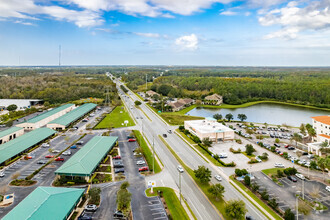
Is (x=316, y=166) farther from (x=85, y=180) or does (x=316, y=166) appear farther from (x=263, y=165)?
(x=85, y=180)

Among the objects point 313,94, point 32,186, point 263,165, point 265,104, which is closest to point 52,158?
point 32,186

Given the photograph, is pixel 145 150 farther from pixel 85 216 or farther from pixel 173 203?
pixel 85 216

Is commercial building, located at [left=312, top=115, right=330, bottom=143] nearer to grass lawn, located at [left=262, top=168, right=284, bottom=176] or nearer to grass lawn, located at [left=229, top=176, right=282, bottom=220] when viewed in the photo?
grass lawn, located at [left=262, top=168, right=284, bottom=176]

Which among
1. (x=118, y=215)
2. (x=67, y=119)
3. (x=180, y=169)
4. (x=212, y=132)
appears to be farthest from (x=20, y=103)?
(x=118, y=215)

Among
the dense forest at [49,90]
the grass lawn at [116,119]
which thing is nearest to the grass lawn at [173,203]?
the grass lawn at [116,119]

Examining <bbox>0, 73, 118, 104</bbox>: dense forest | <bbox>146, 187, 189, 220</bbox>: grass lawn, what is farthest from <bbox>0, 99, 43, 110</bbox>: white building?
<bbox>146, 187, 189, 220</bbox>: grass lawn

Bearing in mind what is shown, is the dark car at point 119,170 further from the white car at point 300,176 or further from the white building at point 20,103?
the white building at point 20,103

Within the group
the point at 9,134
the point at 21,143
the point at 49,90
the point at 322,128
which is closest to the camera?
the point at 21,143
